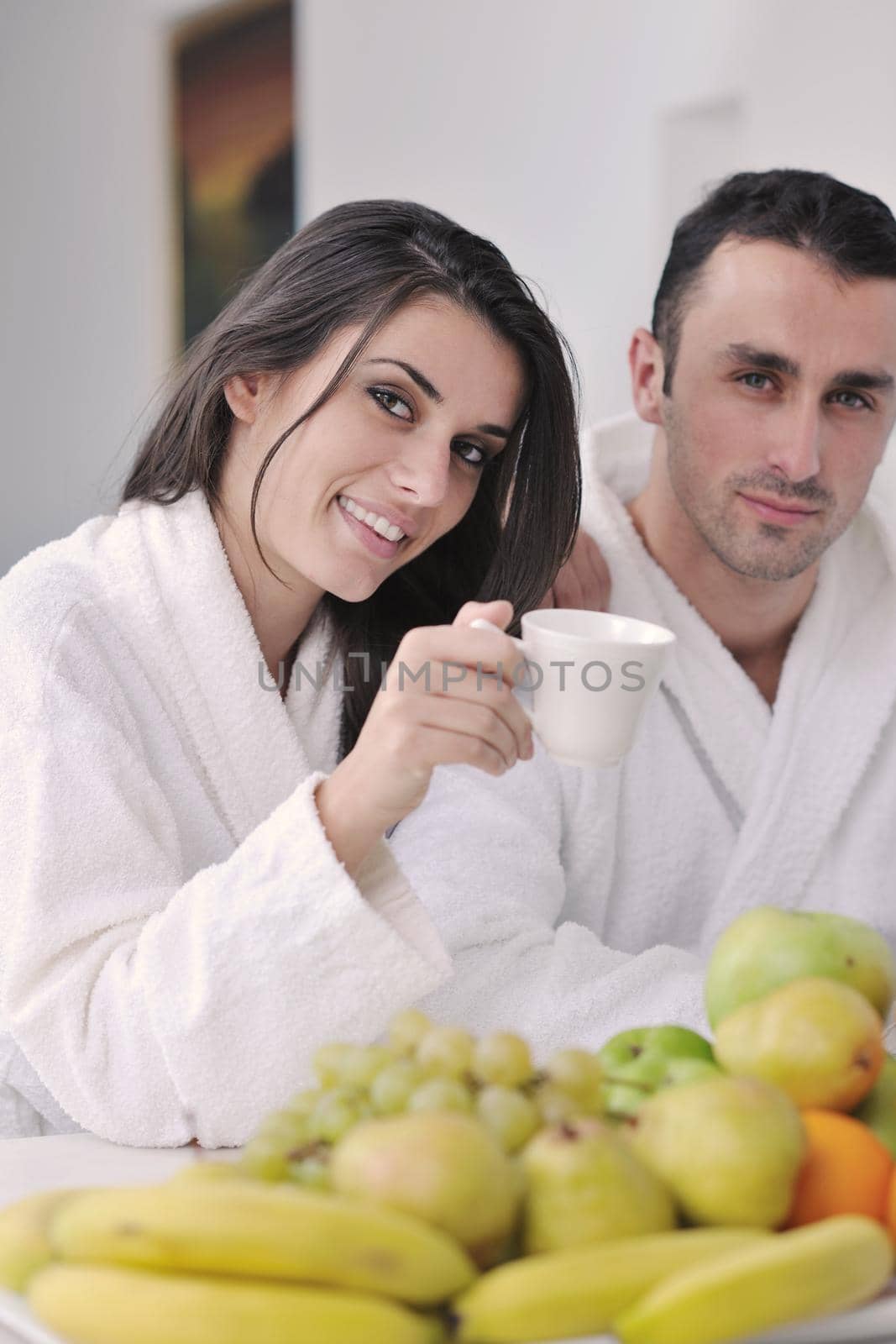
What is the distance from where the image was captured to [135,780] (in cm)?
119

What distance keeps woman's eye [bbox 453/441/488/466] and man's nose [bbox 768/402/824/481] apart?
425 millimetres

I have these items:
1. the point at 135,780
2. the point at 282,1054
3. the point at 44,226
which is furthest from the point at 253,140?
the point at 282,1054

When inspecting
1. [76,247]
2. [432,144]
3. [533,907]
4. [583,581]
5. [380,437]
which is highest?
[432,144]

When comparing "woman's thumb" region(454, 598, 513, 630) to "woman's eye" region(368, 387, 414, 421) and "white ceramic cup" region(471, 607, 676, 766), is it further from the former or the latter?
"woman's eye" region(368, 387, 414, 421)

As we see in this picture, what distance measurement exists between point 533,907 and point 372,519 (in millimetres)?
462

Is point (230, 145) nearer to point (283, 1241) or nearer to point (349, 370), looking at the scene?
point (349, 370)

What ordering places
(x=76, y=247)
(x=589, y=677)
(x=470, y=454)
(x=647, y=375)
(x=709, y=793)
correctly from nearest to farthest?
(x=589, y=677)
(x=470, y=454)
(x=709, y=793)
(x=647, y=375)
(x=76, y=247)

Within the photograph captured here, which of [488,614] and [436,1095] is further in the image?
[488,614]

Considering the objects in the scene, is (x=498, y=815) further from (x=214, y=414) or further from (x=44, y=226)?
(x=44, y=226)

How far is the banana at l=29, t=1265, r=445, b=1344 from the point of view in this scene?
1.80ft

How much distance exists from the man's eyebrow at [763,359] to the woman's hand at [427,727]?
807 mm

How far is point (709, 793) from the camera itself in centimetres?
174

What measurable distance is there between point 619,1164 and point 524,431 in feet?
3.19

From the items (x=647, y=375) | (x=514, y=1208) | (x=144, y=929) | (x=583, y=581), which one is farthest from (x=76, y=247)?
(x=514, y=1208)
